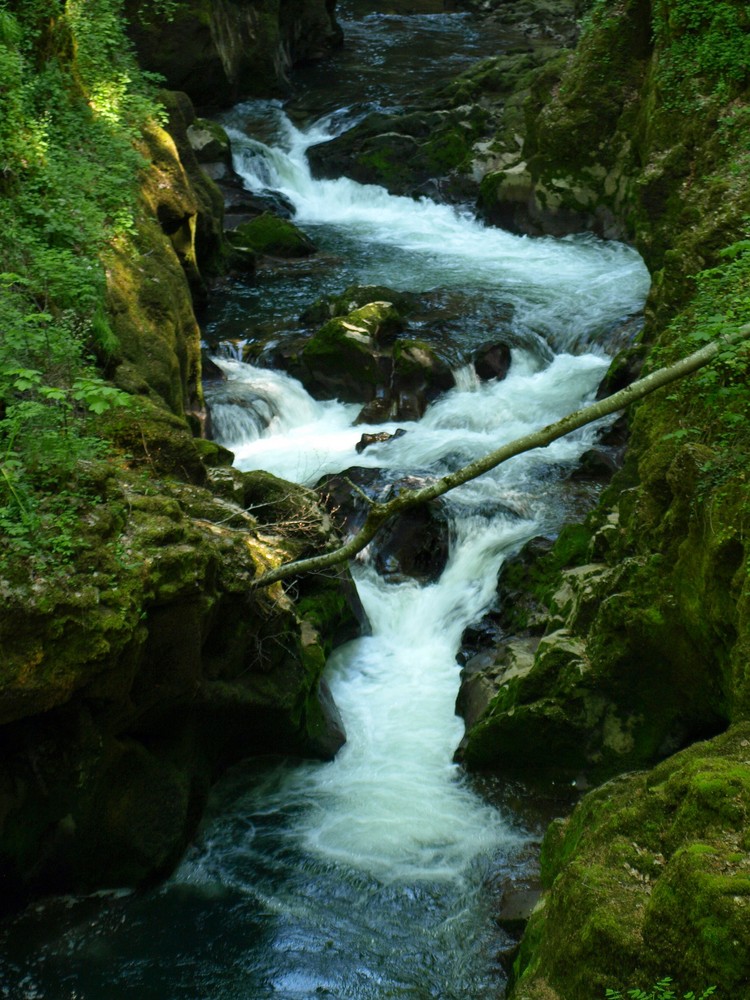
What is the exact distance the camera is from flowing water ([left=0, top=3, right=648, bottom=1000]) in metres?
5.91

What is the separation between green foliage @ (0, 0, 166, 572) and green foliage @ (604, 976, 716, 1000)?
352 cm

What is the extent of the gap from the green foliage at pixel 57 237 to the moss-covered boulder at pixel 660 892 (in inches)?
125

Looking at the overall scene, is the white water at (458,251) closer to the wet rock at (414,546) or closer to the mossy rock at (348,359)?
the mossy rock at (348,359)

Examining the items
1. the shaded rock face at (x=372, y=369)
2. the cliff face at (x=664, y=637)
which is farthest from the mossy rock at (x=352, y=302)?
the cliff face at (x=664, y=637)

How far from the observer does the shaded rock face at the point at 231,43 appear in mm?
21469

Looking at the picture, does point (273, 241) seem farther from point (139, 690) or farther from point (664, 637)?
point (664, 637)

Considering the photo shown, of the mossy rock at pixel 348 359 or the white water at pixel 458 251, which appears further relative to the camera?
the white water at pixel 458 251

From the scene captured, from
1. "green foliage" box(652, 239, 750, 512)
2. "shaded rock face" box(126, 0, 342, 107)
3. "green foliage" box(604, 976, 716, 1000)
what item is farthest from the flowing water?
"shaded rock face" box(126, 0, 342, 107)

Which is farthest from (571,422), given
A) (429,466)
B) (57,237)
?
(429,466)

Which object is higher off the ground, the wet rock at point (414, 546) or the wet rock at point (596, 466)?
the wet rock at point (596, 466)

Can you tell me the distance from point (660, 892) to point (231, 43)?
24.4 m

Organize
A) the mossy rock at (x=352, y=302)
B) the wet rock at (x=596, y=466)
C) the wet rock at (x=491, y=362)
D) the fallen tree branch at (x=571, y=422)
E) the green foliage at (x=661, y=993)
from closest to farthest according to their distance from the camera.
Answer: the green foliage at (x=661, y=993)
the fallen tree branch at (x=571, y=422)
the wet rock at (x=596, y=466)
the wet rock at (x=491, y=362)
the mossy rock at (x=352, y=302)

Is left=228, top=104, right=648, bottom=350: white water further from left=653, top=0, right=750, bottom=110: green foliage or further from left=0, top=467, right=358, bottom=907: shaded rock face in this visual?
left=0, top=467, right=358, bottom=907: shaded rock face

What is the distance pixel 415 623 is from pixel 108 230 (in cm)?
491
